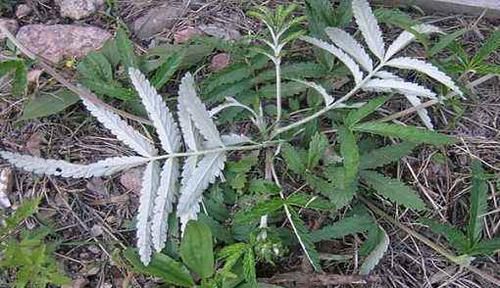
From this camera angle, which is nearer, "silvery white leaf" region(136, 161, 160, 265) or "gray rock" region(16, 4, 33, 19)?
"silvery white leaf" region(136, 161, 160, 265)

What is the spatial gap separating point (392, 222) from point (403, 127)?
0.90 feet

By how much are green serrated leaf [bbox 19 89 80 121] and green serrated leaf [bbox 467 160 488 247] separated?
107cm

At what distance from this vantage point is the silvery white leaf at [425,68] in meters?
1.88

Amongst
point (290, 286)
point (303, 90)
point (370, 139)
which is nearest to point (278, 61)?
point (303, 90)

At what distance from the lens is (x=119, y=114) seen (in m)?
1.99

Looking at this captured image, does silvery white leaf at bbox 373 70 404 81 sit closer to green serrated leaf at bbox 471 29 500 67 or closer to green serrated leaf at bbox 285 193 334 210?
green serrated leaf at bbox 471 29 500 67

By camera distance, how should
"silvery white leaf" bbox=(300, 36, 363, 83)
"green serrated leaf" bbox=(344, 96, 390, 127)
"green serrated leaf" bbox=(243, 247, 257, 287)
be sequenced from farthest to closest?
"silvery white leaf" bbox=(300, 36, 363, 83), "green serrated leaf" bbox=(344, 96, 390, 127), "green serrated leaf" bbox=(243, 247, 257, 287)

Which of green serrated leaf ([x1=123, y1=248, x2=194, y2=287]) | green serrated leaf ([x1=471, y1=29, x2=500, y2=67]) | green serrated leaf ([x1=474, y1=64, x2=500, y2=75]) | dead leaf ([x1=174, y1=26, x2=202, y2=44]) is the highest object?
green serrated leaf ([x1=471, y1=29, x2=500, y2=67])

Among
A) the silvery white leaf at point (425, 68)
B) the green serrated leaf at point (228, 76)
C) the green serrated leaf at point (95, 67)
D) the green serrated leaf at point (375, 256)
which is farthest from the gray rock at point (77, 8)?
the green serrated leaf at point (375, 256)

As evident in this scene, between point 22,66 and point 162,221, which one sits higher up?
point 22,66

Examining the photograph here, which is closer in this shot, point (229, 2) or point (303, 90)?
point (303, 90)

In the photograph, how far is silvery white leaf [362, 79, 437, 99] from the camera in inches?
75.2

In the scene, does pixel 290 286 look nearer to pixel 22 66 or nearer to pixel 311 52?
pixel 311 52

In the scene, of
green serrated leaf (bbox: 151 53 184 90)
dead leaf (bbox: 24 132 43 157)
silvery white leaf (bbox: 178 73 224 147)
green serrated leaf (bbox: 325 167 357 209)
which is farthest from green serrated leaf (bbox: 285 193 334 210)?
dead leaf (bbox: 24 132 43 157)
